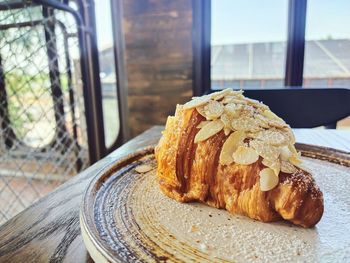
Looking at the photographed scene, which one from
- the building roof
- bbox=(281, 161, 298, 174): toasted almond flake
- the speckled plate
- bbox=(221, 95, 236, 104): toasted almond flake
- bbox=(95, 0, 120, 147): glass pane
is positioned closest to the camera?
the speckled plate

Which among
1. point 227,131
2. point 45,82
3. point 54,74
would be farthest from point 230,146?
point 45,82

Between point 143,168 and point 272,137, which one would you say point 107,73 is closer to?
Result: point 143,168

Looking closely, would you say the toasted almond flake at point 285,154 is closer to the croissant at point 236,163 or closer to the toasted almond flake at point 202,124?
the croissant at point 236,163

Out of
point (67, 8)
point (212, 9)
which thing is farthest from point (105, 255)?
point (212, 9)

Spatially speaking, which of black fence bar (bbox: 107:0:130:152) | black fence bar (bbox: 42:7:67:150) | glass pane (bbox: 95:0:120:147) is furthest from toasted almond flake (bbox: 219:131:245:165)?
black fence bar (bbox: 107:0:130:152)

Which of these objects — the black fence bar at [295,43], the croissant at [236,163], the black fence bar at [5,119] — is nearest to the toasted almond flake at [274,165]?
the croissant at [236,163]

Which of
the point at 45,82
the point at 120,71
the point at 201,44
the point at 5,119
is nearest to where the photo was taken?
the point at 45,82

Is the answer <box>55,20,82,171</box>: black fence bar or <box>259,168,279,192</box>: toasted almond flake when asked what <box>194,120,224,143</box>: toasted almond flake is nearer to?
<box>259,168,279,192</box>: toasted almond flake
